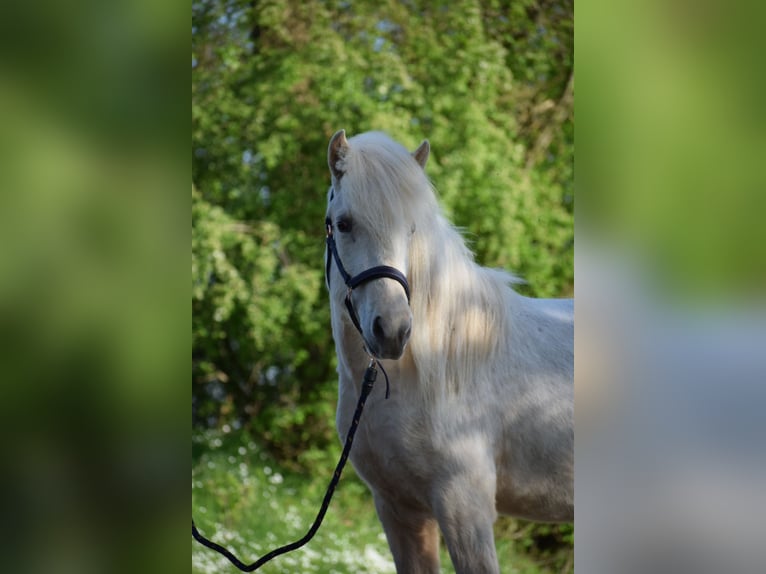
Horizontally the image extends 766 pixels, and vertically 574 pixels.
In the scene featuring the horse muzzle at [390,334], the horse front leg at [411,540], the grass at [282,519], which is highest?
the horse muzzle at [390,334]

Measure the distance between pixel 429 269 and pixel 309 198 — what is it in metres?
2.57

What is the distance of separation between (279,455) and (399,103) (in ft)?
6.84

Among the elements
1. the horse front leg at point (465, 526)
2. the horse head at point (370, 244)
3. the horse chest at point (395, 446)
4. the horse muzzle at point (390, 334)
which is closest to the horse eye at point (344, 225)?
the horse head at point (370, 244)

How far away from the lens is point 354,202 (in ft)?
5.80

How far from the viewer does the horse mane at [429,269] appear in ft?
5.81

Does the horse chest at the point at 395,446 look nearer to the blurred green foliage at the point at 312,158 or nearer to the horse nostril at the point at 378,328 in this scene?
the horse nostril at the point at 378,328

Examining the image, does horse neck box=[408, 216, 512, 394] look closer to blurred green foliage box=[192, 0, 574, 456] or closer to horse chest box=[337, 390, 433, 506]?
horse chest box=[337, 390, 433, 506]

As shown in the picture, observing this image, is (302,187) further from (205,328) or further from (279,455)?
(279,455)

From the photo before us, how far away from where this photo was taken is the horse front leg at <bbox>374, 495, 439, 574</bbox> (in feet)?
6.40

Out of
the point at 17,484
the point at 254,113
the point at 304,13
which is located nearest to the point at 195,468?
the point at 254,113

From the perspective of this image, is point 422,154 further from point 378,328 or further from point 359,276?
point 378,328

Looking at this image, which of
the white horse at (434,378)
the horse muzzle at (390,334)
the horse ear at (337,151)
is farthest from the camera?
the horse ear at (337,151)

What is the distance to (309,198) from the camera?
14.2 ft

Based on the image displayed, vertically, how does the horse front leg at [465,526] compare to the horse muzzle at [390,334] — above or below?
below
